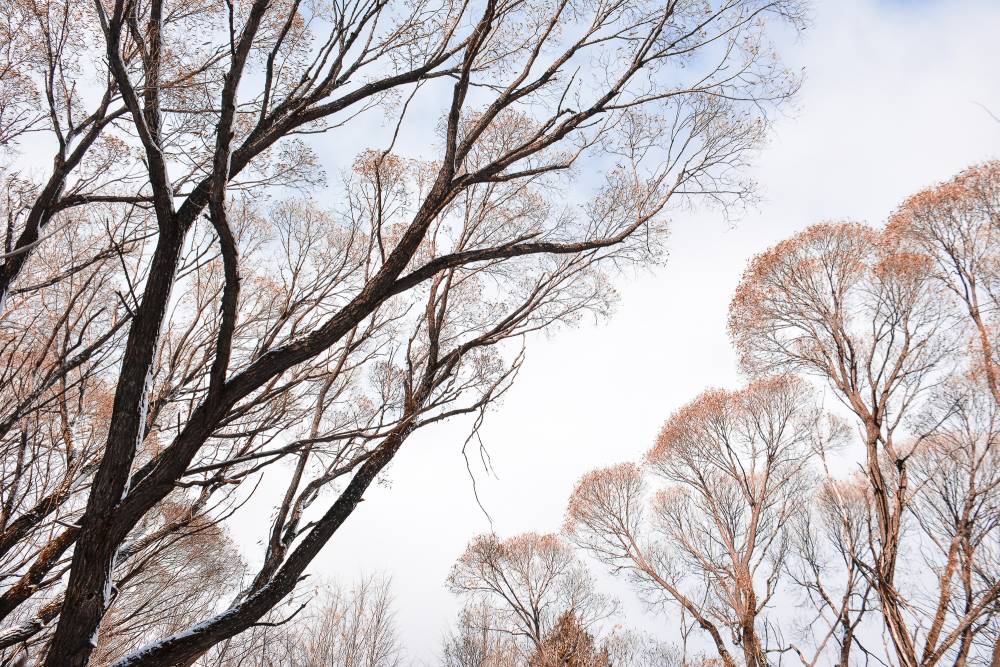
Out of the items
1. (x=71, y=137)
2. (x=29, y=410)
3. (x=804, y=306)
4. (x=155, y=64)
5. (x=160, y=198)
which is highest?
(x=804, y=306)

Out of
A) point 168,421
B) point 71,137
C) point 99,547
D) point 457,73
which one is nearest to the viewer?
point 99,547

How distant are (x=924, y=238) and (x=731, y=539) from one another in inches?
259

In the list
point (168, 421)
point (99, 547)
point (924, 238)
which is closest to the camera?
point (99, 547)

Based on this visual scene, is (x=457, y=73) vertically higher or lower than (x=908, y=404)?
higher

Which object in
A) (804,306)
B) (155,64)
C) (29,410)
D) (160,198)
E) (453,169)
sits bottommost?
(29,410)

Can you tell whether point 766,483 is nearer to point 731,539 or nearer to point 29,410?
point 731,539

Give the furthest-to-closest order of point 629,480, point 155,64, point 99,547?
point 629,480, point 155,64, point 99,547

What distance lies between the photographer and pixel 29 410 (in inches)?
105

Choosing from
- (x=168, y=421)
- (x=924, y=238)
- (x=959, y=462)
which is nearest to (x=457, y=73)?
(x=168, y=421)

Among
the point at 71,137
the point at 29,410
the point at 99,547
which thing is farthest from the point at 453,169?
the point at 71,137

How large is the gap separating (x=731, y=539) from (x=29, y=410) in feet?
38.0

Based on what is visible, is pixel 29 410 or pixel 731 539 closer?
pixel 29 410

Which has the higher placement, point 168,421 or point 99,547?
point 168,421

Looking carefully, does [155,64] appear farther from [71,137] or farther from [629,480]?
[629,480]
